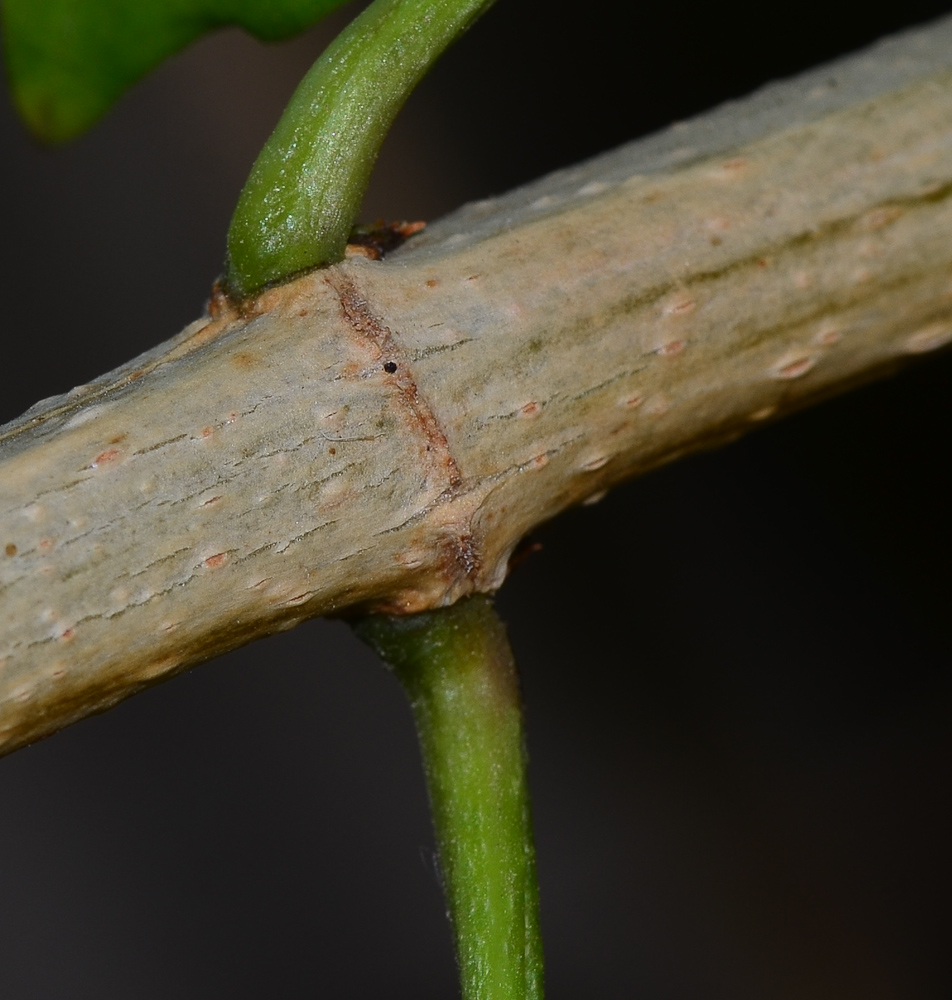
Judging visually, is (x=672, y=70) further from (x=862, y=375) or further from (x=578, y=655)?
(x=862, y=375)

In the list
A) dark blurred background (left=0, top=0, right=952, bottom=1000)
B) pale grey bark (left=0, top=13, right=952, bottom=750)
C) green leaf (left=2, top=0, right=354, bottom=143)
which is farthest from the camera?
dark blurred background (left=0, top=0, right=952, bottom=1000)

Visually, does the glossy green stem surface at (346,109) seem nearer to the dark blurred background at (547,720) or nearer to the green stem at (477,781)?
the green stem at (477,781)

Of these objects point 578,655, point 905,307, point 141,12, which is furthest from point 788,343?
point 578,655

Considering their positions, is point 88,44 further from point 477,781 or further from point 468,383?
point 477,781

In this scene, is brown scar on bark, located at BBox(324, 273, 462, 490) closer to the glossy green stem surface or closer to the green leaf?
the glossy green stem surface

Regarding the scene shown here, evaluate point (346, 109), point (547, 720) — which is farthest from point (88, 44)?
point (547, 720)

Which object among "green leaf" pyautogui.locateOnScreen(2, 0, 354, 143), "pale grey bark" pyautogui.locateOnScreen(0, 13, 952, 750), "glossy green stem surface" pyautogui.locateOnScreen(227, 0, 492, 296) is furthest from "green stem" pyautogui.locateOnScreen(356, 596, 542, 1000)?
"green leaf" pyautogui.locateOnScreen(2, 0, 354, 143)
